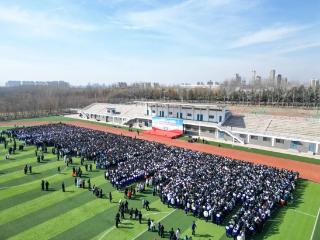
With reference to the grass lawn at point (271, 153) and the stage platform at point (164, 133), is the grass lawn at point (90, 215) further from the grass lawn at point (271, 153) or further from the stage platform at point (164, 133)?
the stage platform at point (164, 133)

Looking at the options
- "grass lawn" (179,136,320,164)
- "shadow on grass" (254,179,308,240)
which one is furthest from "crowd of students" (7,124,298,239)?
"grass lawn" (179,136,320,164)

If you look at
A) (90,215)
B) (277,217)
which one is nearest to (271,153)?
(277,217)

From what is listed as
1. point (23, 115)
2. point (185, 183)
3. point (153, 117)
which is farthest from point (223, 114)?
point (23, 115)

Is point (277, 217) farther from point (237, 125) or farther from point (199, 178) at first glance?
point (237, 125)

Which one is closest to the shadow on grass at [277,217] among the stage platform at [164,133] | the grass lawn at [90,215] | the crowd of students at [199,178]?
the grass lawn at [90,215]

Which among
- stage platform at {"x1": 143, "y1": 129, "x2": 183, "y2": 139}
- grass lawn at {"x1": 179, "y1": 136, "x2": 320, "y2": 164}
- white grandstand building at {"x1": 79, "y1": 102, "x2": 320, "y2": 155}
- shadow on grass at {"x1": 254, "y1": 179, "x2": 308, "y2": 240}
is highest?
white grandstand building at {"x1": 79, "y1": 102, "x2": 320, "y2": 155}

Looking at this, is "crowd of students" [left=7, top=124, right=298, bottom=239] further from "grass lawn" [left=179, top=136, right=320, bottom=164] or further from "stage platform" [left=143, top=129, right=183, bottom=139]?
"stage platform" [left=143, top=129, right=183, bottom=139]

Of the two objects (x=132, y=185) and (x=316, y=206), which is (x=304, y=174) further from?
(x=132, y=185)
